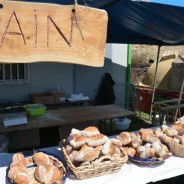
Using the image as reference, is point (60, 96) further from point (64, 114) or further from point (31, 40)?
point (31, 40)

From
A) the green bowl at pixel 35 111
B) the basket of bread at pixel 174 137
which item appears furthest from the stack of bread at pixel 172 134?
the green bowl at pixel 35 111

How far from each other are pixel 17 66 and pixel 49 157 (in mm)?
3843

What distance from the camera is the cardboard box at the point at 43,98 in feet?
18.0

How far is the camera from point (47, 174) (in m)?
1.76

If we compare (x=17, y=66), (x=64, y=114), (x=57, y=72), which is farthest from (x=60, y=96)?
(x=64, y=114)

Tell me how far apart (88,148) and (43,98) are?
3816 millimetres

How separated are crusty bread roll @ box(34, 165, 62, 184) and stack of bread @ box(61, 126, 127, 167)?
15cm

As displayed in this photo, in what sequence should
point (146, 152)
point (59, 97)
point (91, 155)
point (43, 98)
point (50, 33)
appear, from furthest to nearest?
1. point (59, 97)
2. point (43, 98)
3. point (146, 152)
4. point (91, 155)
5. point (50, 33)

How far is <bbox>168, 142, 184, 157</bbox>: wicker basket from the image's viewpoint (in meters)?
2.23

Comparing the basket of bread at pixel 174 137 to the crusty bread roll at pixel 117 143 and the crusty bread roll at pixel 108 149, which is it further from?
the crusty bread roll at pixel 108 149

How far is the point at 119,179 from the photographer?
1.92m

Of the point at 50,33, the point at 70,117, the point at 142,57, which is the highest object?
the point at 50,33

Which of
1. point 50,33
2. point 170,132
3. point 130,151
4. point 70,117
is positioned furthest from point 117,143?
point 70,117

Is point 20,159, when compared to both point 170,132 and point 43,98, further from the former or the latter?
point 43,98
